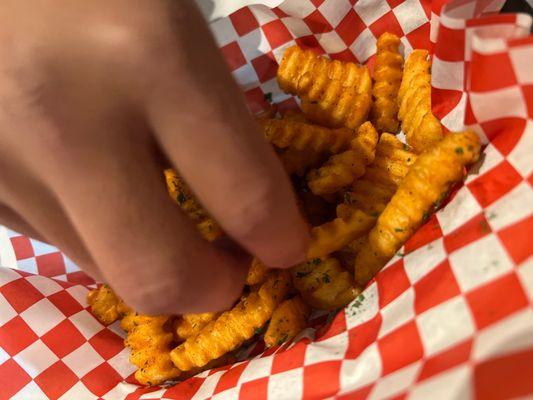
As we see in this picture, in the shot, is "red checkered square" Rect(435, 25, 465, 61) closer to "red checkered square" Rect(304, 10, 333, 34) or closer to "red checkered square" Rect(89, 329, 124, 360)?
"red checkered square" Rect(304, 10, 333, 34)

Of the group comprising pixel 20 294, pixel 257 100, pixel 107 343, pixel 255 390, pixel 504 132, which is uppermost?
pixel 257 100

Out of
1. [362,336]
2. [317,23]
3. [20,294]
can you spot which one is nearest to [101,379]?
[20,294]

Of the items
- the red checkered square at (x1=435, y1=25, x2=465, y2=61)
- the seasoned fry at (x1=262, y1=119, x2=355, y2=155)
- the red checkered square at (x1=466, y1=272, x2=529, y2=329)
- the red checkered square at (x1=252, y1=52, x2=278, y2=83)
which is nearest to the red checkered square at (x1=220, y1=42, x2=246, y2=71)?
the red checkered square at (x1=252, y1=52, x2=278, y2=83)

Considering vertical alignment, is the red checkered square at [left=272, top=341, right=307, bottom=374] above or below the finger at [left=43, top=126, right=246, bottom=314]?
below

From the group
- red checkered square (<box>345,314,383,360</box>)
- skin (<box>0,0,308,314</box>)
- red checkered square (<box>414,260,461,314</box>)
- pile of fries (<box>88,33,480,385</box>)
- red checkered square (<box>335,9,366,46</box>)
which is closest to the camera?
skin (<box>0,0,308,314</box>)

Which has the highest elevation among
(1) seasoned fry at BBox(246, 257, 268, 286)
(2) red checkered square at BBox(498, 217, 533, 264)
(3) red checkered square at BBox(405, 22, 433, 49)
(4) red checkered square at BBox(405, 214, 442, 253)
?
(3) red checkered square at BBox(405, 22, 433, 49)

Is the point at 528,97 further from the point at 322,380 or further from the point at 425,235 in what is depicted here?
the point at 322,380

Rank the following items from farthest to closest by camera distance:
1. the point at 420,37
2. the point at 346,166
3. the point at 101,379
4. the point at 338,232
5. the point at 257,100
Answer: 1. the point at 257,100
2. the point at 420,37
3. the point at 101,379
4. the point at 346,166
5. the point at 338,232
